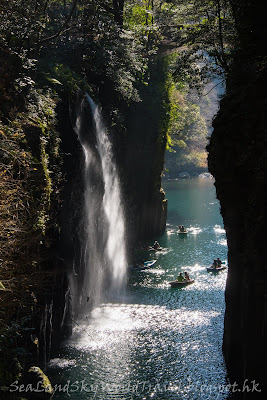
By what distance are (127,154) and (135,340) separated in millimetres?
17586

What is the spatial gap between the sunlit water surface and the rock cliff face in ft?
4.61

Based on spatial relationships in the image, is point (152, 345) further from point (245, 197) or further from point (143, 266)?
point (143, 266)

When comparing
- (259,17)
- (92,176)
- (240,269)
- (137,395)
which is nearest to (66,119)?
(92,176)

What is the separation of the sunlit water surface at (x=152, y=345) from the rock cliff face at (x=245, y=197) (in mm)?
1405

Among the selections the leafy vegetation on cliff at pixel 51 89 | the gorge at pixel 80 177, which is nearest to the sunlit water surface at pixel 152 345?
the gorge at pixel 80 177

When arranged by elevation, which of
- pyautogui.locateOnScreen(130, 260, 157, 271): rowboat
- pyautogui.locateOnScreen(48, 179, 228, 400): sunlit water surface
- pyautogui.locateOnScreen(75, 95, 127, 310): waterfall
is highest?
pyautogui.locateOnScreen(75, 95, 127, 310): waterfall

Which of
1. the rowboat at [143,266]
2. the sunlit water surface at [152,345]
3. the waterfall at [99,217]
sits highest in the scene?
the waterfall at [99,217]

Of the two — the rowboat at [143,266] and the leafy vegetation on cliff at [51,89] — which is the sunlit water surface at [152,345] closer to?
the rowboat at [143,266]

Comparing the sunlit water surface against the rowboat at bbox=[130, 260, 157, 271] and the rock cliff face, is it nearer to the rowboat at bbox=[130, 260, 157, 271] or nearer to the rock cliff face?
the rowboat at bbox=[130, 260, 157, 271]

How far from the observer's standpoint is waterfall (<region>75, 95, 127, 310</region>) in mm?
21703

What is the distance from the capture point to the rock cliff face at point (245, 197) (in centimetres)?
1208

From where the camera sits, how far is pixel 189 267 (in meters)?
29.1

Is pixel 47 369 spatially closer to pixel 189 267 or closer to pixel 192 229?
pixel 189 267

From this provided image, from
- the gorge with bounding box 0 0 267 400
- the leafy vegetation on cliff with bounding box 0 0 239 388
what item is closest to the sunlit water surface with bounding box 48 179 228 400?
the gorge with bounding box 0 0 267 400
